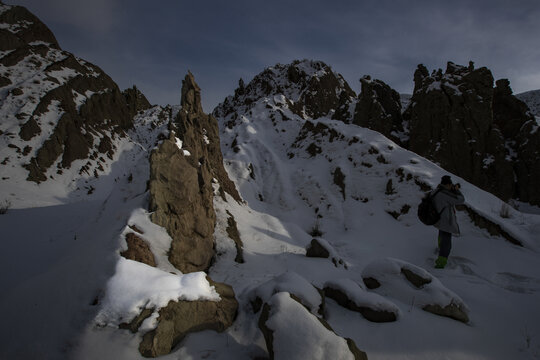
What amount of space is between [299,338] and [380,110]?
26630 millimetres

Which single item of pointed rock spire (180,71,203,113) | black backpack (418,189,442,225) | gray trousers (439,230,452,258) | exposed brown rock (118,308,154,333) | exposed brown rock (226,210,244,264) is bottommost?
exposed brown rock (226,210,244,264)

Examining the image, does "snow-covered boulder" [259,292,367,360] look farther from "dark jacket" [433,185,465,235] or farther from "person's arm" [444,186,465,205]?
"person's arm" [444,186,465,205]

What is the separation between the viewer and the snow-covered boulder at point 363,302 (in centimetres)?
326

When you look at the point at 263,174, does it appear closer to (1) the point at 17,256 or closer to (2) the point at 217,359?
(1) the point at 17,256

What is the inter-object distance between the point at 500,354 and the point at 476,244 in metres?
5.90

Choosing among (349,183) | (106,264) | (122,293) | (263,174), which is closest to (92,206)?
(106,264)

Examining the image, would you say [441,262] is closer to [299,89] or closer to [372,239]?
[372,239]

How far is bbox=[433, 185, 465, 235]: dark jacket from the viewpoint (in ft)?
18.6

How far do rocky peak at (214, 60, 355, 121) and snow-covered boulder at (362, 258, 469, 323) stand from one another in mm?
29082

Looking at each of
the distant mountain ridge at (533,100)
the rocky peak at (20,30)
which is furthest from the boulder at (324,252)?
the distant mountain ridge at (533,100)

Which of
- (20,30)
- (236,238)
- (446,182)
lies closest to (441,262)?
(446,182)

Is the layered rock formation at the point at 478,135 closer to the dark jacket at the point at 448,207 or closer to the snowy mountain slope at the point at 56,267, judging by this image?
the dark jacket at the point at 448,207

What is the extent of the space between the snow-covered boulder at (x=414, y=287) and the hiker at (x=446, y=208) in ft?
7.77

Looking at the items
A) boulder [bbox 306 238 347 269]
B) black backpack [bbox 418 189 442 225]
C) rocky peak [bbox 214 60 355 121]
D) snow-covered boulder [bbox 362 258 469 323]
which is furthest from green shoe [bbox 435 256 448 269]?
rocky peak [bbox 214 60 355 121]
